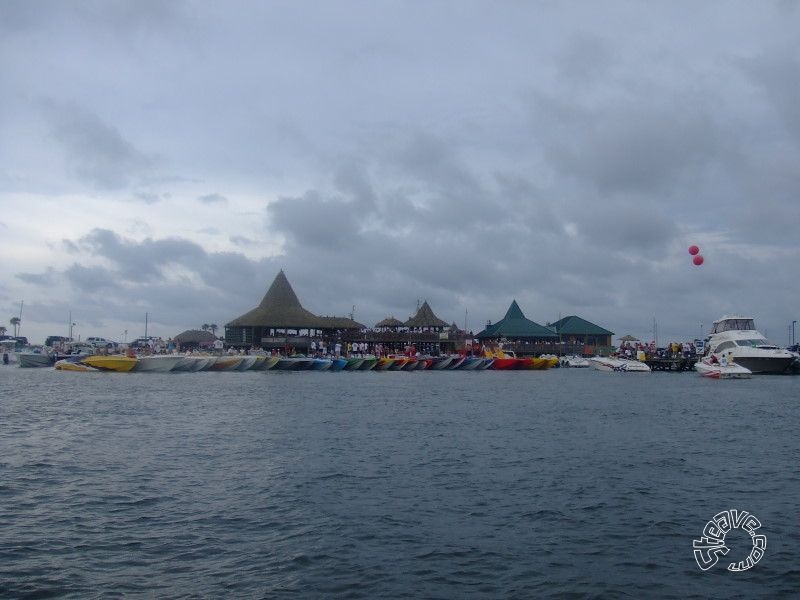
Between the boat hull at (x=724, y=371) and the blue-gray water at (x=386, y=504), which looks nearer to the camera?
the blue-gray water at (x=386, y=504)

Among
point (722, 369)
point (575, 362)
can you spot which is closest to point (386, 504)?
point (722, 369)

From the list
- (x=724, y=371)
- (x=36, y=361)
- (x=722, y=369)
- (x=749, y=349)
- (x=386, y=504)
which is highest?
(x=749, y=349)

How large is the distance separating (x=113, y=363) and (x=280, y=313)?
31121mm

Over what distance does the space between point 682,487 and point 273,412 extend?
60.5 feet

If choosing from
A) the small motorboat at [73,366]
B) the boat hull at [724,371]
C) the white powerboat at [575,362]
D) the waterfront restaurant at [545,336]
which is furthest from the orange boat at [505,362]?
the small motorboat at [73,366]

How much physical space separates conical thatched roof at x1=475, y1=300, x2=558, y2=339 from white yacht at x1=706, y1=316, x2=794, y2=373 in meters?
43.7

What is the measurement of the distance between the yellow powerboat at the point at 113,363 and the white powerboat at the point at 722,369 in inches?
2003

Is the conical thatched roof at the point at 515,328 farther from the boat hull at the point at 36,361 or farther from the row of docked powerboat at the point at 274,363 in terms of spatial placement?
the boat hull at the point at 36,361

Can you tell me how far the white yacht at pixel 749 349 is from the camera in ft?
213

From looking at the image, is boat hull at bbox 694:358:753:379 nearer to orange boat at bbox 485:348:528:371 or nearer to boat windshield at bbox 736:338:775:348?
boat windshield at bbox 736:338:775:348

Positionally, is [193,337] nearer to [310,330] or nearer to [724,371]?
[310,330]

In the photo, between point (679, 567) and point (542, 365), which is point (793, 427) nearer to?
point (679, 567)

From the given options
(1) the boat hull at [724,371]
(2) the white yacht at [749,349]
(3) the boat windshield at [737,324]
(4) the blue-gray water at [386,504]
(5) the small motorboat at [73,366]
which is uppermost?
(3) the boat windshield at [737,324]

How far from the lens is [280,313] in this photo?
93.8 metres
